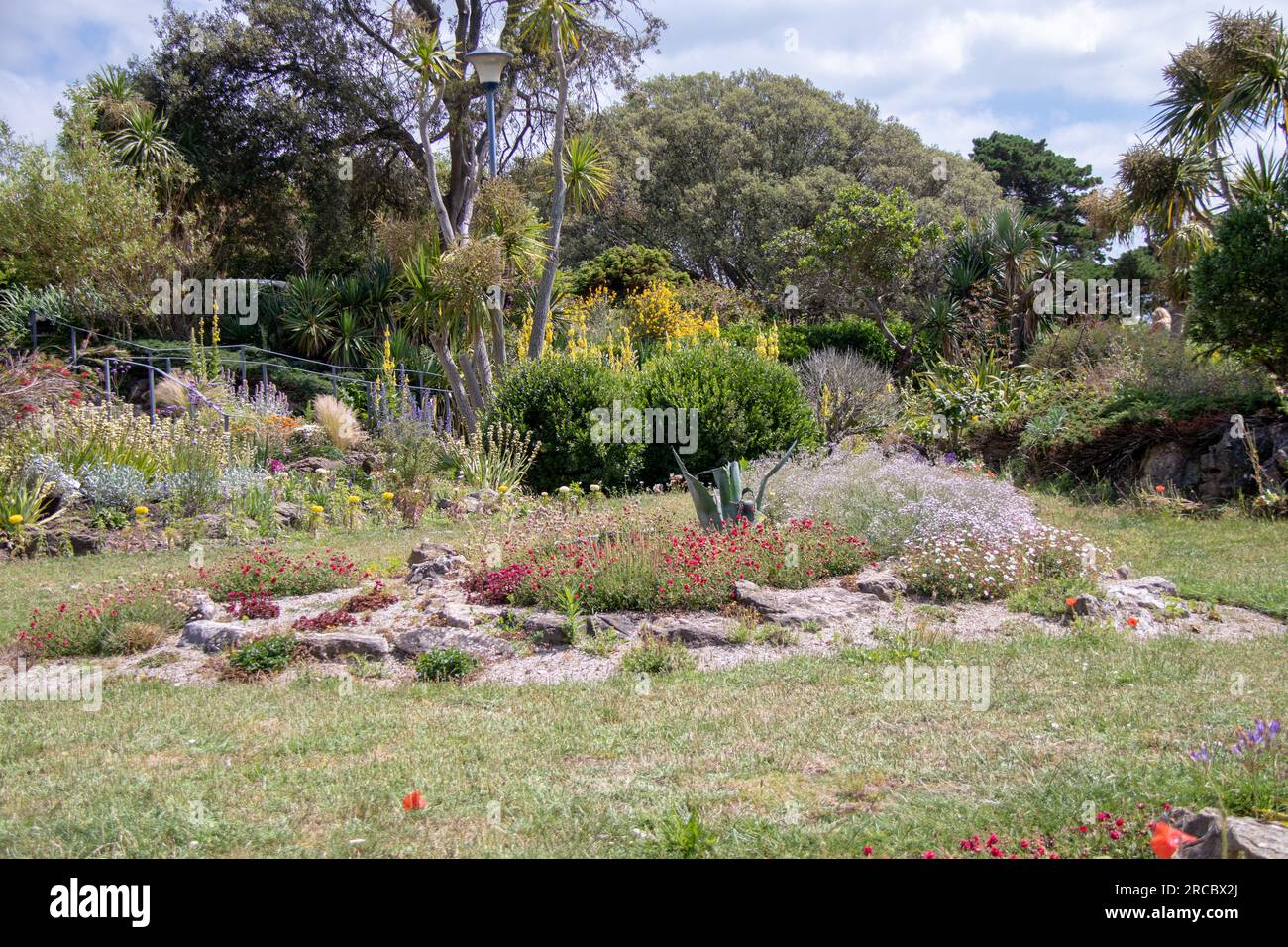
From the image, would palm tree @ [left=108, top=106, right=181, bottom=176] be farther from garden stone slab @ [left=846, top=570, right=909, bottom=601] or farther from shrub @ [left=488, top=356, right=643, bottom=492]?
garden stone slab @ [left=846, top=570, right=909, bottom=601]

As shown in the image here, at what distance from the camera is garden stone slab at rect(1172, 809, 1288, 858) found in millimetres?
2480

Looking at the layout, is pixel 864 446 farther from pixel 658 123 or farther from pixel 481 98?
pixel 658 123

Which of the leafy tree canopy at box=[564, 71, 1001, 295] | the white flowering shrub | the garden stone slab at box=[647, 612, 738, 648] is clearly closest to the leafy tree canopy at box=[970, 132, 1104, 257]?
the leafy tree canopy at box=[564, 71, 1001, 295]

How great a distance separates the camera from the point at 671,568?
658 centimetres

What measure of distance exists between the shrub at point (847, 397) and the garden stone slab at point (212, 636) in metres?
9.68

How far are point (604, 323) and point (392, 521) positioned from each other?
9591mm

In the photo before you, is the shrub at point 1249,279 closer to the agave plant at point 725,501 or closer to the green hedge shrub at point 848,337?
the agave plant at point 725,501

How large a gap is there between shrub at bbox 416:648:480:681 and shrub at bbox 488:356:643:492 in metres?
6.85

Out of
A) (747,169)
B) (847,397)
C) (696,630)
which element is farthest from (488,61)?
(747,169)

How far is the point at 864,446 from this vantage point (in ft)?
42.1

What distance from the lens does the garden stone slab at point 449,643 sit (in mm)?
5711

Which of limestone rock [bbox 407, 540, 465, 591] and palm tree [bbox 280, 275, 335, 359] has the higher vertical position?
palm tree [bbox 280, 275, 335, 359]
